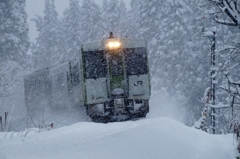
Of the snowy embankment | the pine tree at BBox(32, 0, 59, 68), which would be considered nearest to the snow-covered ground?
the snowy embankment

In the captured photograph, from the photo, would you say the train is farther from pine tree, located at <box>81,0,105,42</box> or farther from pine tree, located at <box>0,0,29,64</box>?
pine tree, located at <box>81,0,105,42</box>

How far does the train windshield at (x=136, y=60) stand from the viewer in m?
12.5

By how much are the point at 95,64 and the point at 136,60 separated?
1560 millimetres

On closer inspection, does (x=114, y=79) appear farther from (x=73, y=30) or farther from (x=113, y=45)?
(x=73, y=30)

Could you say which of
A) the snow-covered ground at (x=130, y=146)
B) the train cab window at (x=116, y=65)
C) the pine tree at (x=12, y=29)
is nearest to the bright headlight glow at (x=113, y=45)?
the train cab window at (x=116, y=65)

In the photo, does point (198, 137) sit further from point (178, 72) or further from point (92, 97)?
point (178, 72)

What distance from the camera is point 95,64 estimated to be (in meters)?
12.3

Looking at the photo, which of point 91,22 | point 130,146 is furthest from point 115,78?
point 91,22

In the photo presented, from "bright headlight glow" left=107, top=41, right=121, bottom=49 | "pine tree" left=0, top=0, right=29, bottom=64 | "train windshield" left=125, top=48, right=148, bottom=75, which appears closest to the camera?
"bright headlight glow" left=107, top=41, right=121, bottom=49

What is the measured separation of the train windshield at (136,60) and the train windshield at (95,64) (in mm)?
907

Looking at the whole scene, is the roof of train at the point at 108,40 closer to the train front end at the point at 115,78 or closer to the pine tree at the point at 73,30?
the train front end at the point at 115,78

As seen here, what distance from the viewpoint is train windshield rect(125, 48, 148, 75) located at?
41.2ft

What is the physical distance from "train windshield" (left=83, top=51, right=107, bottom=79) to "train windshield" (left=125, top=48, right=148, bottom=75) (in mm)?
907

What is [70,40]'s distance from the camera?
37.1m
